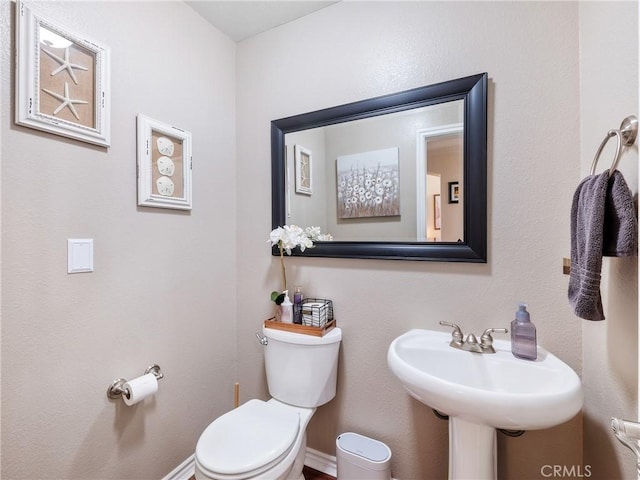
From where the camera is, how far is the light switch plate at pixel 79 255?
107 centimetres

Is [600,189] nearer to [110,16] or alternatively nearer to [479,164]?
[479,164]

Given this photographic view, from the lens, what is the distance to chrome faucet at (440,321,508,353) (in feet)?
3.65

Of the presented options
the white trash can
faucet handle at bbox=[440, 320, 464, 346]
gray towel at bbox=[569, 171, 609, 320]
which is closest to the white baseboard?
the white trash can

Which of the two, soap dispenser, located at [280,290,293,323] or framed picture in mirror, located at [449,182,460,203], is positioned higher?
framed picture in mirror, located at [449,182,460,203]

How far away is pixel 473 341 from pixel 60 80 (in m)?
1.80

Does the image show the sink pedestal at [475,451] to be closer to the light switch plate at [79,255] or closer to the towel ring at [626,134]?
the towel ring at [626,134]

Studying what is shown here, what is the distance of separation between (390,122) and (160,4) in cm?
123

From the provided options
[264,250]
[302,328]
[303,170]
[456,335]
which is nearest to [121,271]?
[264,250]

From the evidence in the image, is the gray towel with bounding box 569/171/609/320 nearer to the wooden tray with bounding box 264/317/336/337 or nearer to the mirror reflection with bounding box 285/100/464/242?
the mirror reflection with bounding box 285/100/464/242

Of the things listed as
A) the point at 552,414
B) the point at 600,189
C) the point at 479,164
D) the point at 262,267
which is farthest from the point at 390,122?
the point at 552,414

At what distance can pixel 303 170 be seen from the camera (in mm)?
1620

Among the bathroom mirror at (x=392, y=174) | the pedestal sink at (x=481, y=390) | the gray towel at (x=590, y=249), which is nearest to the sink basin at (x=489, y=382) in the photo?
the pedestal sink at (x=481, y=390)

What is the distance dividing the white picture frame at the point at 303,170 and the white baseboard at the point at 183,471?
1458mm

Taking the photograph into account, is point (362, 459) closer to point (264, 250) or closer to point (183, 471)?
point (183, 471)
